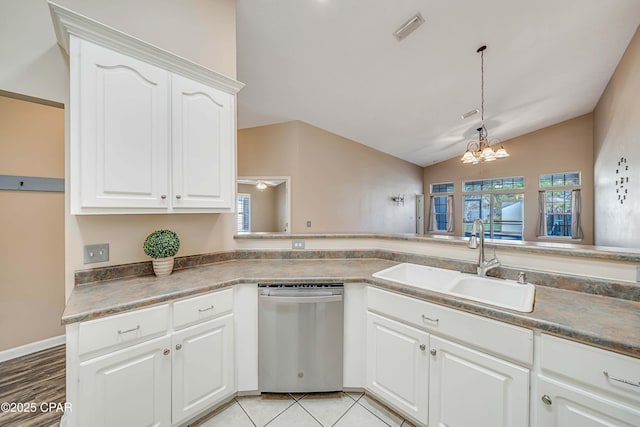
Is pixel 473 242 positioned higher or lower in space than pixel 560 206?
lower

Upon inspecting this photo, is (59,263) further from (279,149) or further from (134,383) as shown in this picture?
(279,149)

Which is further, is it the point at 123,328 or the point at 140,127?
the point at 140,127

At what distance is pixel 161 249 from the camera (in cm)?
163

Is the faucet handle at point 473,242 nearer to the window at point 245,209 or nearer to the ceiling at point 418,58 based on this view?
the ceiling at point 418,58

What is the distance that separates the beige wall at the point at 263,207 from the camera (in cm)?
760

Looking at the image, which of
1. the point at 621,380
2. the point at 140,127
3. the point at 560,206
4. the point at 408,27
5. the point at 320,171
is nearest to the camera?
the point at 621,380

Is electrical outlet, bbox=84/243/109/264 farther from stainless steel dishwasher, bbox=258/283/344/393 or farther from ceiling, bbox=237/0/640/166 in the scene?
ceiling, bbox=237/0/640/166

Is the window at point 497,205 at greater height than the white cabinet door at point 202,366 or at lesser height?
greater

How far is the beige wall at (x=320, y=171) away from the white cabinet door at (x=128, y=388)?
3.05 meters

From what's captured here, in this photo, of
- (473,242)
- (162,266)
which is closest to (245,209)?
(162,266)

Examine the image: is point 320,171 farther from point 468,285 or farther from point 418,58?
point 468,285

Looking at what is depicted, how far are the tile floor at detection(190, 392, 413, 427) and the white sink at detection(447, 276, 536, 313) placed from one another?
0.93 metres

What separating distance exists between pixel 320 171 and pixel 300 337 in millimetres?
3429

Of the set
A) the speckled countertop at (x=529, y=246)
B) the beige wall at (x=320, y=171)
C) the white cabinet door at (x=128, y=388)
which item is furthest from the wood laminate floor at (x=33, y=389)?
the beige wall at (x=320, y=171)
